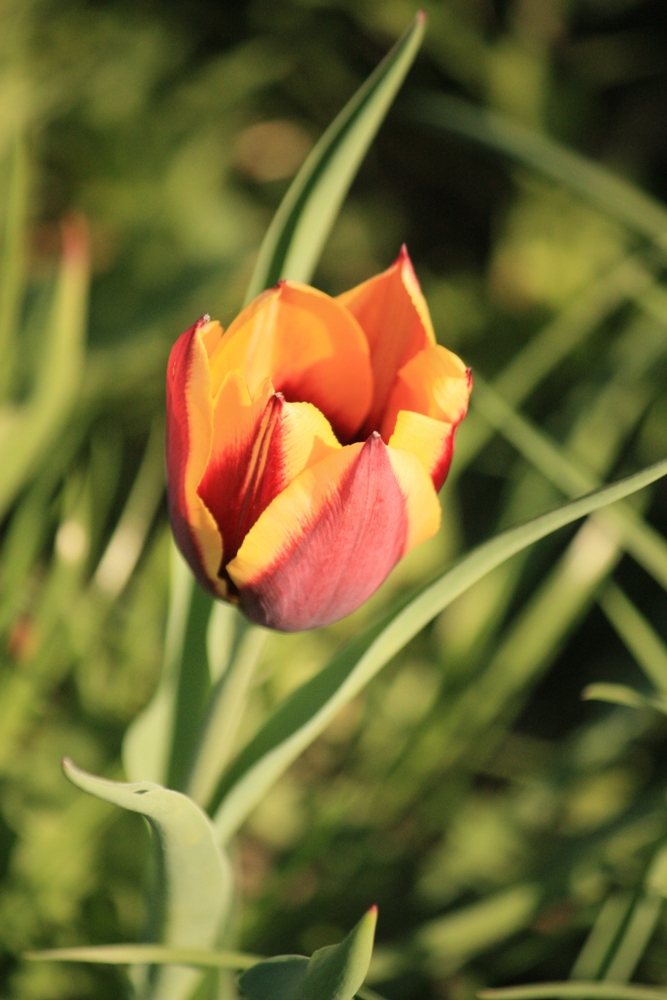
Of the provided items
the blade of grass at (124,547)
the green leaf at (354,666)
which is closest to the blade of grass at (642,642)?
the green leaf at (354,666)

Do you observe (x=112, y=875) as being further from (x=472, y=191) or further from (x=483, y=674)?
(x=472, y=191)

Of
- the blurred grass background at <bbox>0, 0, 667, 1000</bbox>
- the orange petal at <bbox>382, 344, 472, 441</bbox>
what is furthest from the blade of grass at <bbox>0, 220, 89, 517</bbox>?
the orange petal at <bbox>382, 344, 472, 441</bbox>

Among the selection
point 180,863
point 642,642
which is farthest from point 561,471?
point 180,863

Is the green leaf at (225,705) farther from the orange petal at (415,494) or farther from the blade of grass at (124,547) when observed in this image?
the blade of grass at (124,547)

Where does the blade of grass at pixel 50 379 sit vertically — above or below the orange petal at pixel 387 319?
below

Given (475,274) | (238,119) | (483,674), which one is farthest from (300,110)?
(483,674)

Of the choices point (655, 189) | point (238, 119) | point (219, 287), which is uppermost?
point (655, 189)

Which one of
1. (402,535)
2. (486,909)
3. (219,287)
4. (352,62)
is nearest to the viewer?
(402,535)
